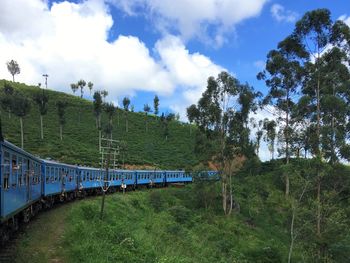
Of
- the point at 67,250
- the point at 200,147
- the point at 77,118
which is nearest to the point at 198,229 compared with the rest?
the point at 200,147

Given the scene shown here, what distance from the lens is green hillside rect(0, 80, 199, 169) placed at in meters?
66.8

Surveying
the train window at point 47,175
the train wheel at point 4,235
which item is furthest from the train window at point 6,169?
the train window at point 47,175

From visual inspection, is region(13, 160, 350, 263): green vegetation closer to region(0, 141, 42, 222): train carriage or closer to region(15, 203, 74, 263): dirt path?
region(15, 203, 74, 263): dirt path

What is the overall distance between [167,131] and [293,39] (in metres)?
70.6

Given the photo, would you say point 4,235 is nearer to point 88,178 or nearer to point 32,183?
point 32,183

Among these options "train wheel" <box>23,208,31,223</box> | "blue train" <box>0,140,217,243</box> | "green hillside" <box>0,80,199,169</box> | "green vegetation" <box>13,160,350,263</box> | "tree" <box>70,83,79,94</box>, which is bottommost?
"green vegetation" <box>13,160,350,263</box>

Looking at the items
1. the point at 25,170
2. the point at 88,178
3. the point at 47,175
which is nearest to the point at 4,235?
the point at 25,170

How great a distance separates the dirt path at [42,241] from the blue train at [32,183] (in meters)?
0.51

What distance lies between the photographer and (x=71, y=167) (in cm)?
2966

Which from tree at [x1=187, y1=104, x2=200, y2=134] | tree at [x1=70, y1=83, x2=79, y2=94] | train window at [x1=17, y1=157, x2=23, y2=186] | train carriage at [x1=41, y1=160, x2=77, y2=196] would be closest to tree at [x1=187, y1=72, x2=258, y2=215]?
tree at [x1=187, y1=104, x2=200, y2=134]

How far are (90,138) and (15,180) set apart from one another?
253 ft

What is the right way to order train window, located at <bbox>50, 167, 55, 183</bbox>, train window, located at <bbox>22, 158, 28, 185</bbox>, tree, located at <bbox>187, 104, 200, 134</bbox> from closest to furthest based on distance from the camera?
train window, located at <bbox>22, 158, 28, 185</bbox>
train window, located at <bbox>50, 167, 55, 183</bbox>
tree, located at <bbox>187, 104, 200, 134</bbox>

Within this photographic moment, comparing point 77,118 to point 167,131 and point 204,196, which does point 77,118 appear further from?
point 204,196


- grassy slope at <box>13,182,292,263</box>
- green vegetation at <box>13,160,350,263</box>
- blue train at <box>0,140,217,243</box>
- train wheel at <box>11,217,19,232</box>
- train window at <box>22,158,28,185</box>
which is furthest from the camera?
train window at <box>22,158,28,185</box>
